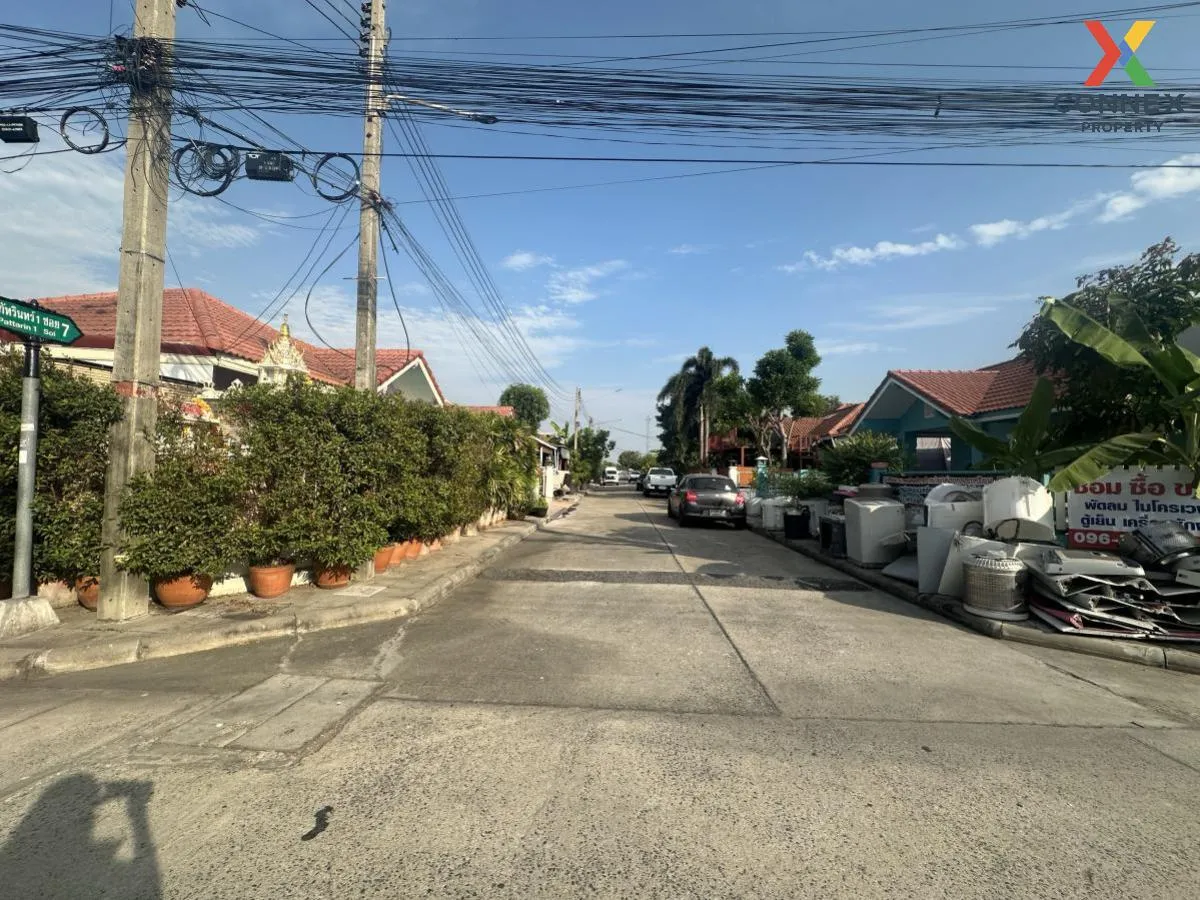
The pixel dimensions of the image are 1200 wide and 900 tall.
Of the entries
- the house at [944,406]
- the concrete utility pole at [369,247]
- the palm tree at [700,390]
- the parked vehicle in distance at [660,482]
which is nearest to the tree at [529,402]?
the palm tree at [700,390]

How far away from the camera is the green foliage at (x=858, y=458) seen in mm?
14664

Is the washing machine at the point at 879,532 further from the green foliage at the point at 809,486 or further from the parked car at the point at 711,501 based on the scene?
the parked car at the point at 711,501

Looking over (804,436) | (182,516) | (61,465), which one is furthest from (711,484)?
(804,436)

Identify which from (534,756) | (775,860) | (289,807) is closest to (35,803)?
(289,807)

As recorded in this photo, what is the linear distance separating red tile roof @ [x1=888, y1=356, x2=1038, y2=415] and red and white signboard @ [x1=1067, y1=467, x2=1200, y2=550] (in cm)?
618

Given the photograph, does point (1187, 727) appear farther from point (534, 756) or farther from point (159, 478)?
point (159, 478)

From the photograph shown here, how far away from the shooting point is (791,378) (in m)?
29.3

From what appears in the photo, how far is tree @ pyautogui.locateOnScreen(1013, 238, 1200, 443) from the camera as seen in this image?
828cm

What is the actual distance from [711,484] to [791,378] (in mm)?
12146

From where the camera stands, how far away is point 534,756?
375 centimetres

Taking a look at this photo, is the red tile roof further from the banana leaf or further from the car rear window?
the banana leaf

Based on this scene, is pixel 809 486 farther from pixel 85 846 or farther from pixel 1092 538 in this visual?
pixel 85 846

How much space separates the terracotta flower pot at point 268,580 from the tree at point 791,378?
25161 mm

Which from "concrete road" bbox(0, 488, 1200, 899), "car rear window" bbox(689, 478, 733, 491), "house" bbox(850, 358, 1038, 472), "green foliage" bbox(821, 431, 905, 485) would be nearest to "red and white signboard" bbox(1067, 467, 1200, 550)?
"concrete road" bbox(0, 488, 1200, 899)
